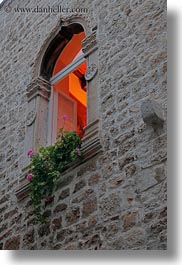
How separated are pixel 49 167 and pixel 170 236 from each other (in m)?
1.64

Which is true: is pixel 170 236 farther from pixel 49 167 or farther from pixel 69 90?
pixel 69 90

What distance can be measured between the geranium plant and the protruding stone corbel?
2.98 ft

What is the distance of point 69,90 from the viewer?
6953 millimetres

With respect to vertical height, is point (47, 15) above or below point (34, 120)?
above

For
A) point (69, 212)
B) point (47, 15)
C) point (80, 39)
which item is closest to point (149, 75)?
point (69, 212)

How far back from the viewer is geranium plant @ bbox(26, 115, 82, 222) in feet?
18.6

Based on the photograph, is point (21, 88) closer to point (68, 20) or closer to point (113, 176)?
point (68, 20)

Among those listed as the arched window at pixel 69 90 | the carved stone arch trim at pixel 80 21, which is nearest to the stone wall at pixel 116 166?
the carved stone arch trim at pixel 80 21

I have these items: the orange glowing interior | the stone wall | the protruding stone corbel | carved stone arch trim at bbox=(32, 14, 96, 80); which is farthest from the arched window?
the protruding stone corbel

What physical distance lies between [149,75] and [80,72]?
190cm

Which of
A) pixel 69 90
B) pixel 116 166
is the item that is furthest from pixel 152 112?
pixel 69 90

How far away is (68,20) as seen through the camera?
6777mm

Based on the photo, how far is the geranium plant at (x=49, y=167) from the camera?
18.6 ft

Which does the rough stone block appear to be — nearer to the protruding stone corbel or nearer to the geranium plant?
Result: the protruding stone corbel
